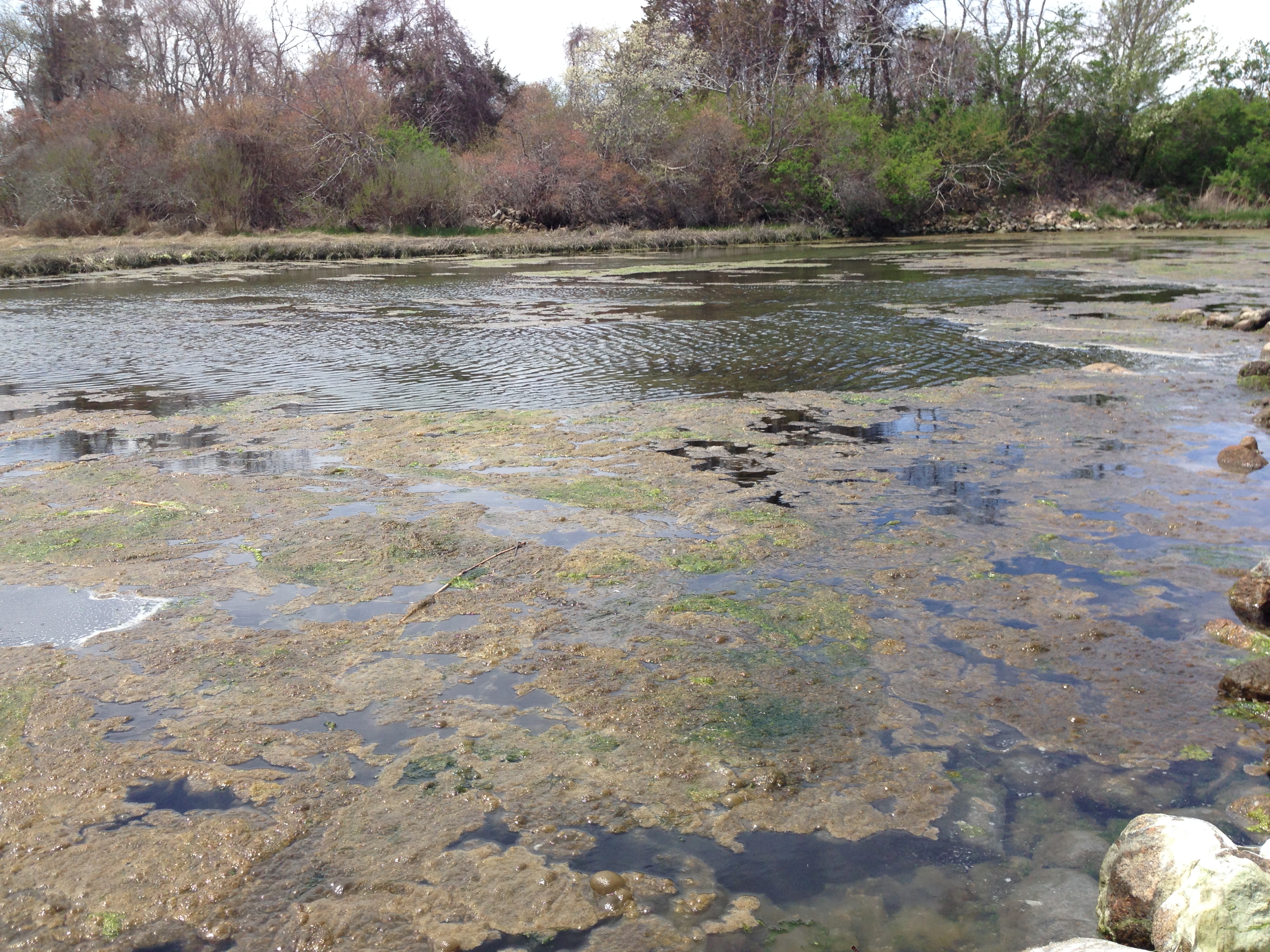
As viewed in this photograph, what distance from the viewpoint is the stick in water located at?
4.73 m

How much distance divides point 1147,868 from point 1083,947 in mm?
374

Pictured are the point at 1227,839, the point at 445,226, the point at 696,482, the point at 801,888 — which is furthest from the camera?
the point at 445,226

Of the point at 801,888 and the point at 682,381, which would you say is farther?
the point at 682,381

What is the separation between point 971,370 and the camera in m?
10.5

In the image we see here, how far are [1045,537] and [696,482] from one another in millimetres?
2323

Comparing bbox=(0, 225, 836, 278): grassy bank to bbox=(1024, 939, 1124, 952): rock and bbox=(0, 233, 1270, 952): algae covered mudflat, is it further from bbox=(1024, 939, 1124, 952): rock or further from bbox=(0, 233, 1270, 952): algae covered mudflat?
bbox=(1024, 939, 1124, 952): rock

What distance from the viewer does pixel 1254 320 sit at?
12609 millimetres

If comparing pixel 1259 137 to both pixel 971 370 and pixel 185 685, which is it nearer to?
pixel 971 370

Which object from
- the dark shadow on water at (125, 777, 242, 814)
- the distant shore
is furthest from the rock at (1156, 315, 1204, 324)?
the distant shore

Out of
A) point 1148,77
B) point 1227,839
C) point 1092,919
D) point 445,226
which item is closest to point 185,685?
point 1092,919

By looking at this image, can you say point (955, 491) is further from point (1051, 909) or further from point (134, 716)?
point (134, 716)

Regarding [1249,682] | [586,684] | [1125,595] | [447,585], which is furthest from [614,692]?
[1125,595]

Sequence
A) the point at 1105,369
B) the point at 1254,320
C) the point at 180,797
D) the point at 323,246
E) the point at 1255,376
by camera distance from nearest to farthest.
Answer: the point at 180,797 → the point at 1255,376 → the point at 1105,369 → the point at 1254,320 → the point at 323,246

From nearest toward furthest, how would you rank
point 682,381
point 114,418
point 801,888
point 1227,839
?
1. point 1227,839
2. point 801,888
3. point 114,418
4. point 682,381
